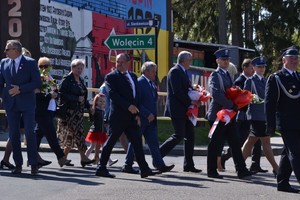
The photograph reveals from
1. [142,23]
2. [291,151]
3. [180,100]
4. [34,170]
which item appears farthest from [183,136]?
[142,23]

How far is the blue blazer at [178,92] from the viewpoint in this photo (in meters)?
12.6

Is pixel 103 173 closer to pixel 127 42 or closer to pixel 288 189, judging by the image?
pixel 288 189

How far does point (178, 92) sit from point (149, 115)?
63 cm

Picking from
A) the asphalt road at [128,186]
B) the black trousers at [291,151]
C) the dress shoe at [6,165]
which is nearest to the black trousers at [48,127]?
the asphalt road at [128,186]

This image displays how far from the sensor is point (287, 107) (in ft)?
34.0

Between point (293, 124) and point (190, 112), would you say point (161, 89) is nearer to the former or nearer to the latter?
point (190, 112)

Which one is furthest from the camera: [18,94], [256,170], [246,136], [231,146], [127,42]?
[127,42]

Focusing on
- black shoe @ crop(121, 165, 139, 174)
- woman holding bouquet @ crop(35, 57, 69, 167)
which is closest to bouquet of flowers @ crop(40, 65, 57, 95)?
woman holding bouquet @ crop(35, 57, 69, 167)

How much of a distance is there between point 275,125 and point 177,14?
32.1 m

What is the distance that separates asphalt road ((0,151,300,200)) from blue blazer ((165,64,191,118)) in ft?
3.04

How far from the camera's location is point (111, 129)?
38.3ft

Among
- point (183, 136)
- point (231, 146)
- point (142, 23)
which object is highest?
point (142, 23)

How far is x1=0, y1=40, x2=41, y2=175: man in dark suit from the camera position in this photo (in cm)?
1158

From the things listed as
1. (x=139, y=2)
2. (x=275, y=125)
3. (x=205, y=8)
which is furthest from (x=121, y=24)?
(x=275, y=125)
